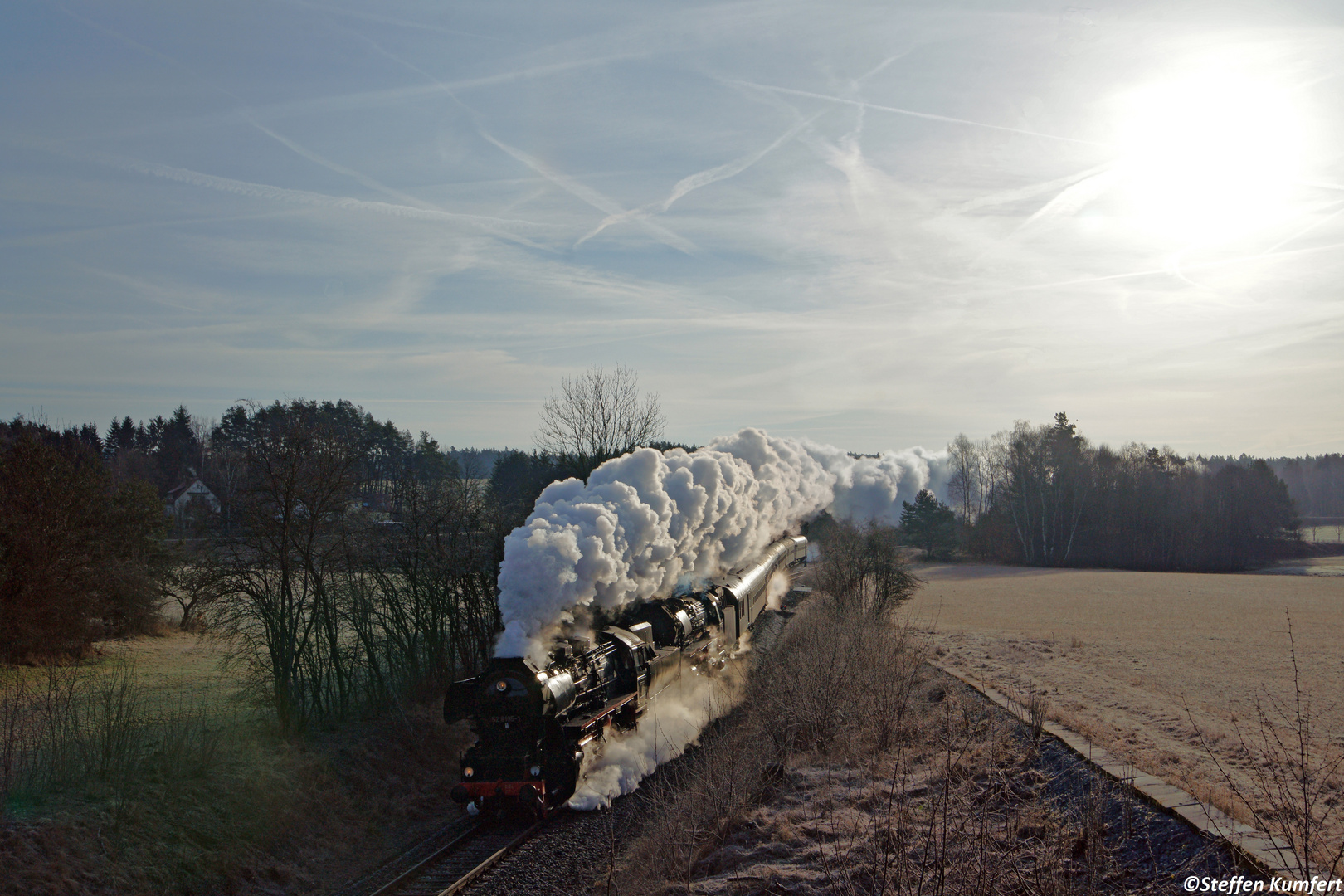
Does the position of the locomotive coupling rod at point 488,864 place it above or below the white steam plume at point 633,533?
below

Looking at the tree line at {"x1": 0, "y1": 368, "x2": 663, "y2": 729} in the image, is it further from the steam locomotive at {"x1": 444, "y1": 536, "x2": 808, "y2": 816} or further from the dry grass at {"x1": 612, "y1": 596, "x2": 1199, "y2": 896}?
the dry grass at {"x1": 612, "y1": 596, "x2": 1199, "y2": 896}

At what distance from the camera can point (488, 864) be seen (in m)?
12.1

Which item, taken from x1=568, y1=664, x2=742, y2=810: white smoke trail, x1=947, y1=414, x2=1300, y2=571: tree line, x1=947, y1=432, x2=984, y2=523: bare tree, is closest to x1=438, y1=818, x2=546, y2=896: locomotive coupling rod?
x1=568, y1=664, x2=742, y2=810: white smoke trail

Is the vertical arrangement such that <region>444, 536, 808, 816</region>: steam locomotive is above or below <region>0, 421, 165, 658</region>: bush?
below

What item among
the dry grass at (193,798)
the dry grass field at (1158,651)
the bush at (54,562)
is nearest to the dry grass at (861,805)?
the dry grass field at (1158,651)

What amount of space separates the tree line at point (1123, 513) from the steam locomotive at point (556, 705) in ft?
224

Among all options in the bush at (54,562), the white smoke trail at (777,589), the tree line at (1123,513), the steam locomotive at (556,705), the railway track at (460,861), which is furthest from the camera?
the tree line at (1123,513)

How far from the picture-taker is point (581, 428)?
3341 centimetres

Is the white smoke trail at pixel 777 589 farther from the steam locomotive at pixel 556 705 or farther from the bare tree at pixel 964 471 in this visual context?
the bare tree at pixel 964 471

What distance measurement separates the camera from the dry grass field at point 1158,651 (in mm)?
14602

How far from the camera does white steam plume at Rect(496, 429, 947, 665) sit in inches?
547

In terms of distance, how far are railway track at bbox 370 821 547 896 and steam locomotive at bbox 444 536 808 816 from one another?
1.46ft

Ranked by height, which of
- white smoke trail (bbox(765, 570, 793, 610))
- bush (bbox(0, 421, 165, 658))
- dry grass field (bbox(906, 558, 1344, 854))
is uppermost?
bush (bbox(0, 421, 165, 658))

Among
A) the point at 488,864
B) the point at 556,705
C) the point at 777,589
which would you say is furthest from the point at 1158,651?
the point at 488,864
